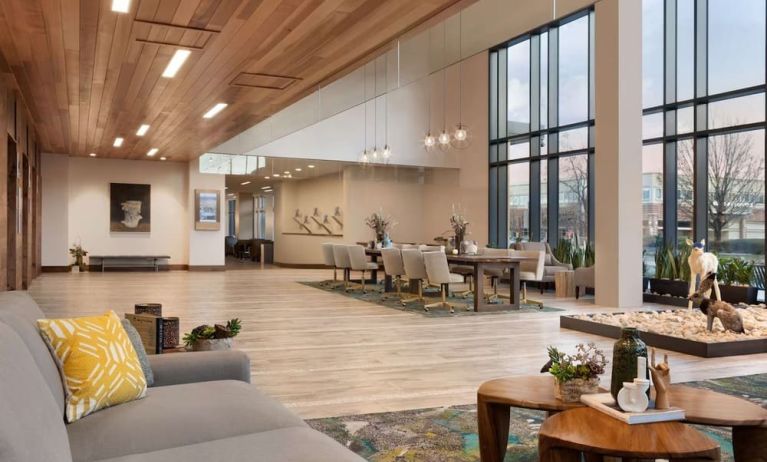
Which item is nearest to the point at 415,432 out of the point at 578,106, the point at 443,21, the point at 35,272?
the point at 443,21

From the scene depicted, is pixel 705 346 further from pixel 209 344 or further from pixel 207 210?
pixel 207 210

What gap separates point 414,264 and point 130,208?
9.29 meters

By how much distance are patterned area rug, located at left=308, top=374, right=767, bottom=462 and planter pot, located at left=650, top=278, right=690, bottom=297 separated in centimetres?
608

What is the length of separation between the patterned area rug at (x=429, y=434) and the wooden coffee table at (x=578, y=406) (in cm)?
24

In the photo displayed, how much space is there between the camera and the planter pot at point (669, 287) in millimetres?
9789

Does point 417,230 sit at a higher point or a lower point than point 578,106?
lower

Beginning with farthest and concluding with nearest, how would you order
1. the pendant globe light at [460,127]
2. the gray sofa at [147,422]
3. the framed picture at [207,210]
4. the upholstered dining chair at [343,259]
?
the framed picture at [207,210] → the upholstered dining chair at [343,259] → the pendant globe light at [460,127] → the gray sofa at [147,422]

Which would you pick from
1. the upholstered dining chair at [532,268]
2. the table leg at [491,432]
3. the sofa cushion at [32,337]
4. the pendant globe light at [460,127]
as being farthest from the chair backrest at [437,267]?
the sofa cushion at [32,337]

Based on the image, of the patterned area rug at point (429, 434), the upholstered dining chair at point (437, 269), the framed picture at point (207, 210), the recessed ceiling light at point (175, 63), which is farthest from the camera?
the framed picture at point (207, 210)

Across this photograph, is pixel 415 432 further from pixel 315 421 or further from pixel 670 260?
pixel 670 260

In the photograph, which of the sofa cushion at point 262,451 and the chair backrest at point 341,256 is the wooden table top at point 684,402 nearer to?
the sofa cushion at point 262,451

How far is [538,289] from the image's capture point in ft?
41.1

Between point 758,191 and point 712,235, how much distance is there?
0.92 m

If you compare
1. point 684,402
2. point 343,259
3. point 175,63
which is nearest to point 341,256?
point 343,259
